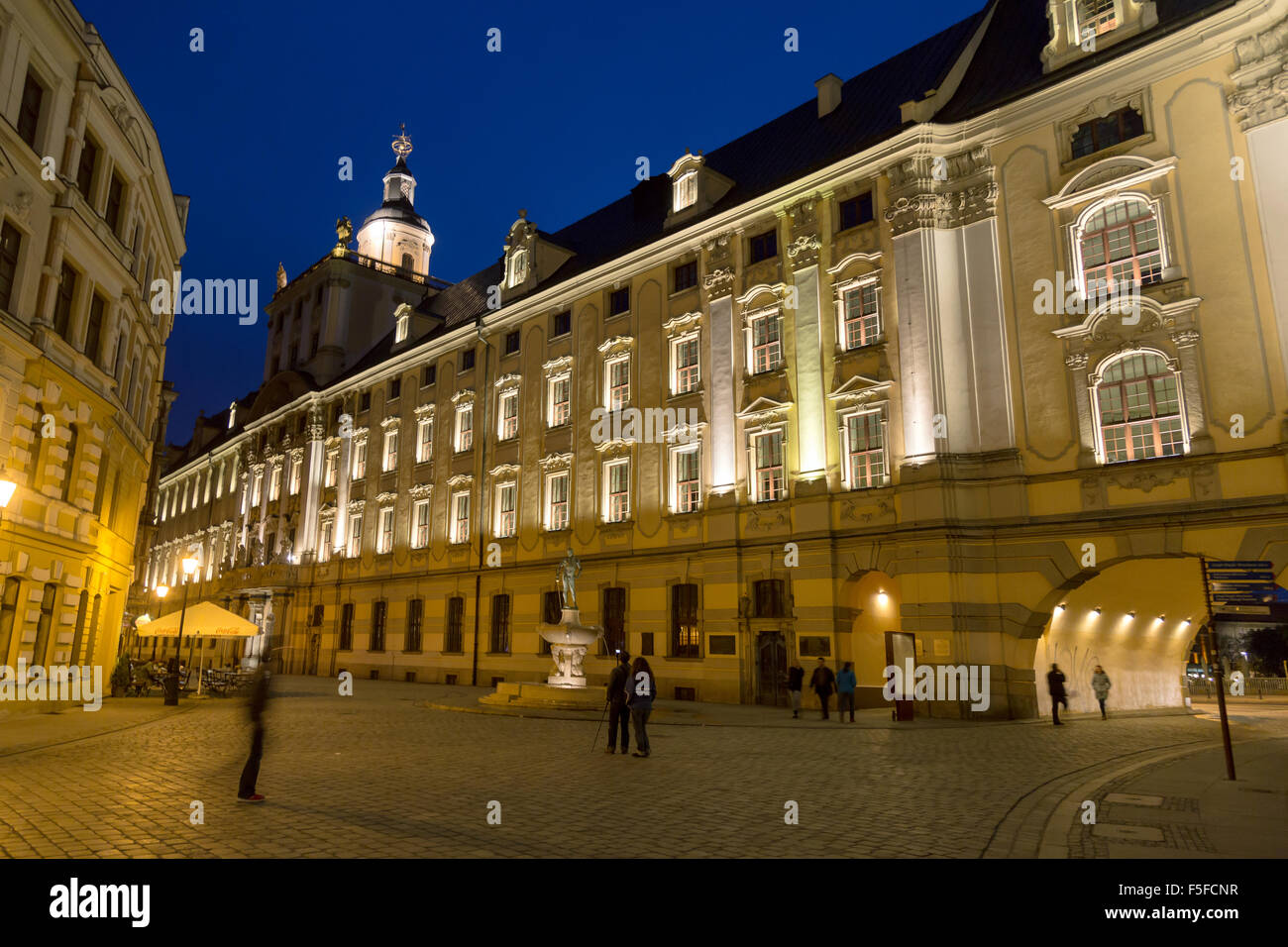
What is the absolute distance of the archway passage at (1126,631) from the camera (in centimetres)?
2431

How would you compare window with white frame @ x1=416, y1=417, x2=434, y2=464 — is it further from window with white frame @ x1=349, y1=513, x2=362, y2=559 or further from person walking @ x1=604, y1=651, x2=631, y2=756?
person walking @ x1=604, y1=651, x2=631, y2=756

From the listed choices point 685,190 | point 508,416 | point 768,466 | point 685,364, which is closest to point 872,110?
point 685,190

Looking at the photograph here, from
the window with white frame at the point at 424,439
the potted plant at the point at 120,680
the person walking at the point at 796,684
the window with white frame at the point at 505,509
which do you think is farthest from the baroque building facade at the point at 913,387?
the potted plant at the point at 120,680

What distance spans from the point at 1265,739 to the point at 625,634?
759 inches

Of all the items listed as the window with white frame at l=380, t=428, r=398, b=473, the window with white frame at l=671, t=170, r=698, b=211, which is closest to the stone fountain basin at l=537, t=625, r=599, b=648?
the window with white frame at l=671, t=170, r=698, b=211

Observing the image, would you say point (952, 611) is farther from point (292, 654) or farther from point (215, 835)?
point (292, 654)

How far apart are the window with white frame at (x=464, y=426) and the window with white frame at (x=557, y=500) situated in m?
6.63

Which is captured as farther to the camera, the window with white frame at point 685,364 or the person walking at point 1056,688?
the window with white frame at point 685,364

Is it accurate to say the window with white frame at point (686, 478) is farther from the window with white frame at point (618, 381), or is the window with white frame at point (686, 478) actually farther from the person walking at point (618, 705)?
the person walking at point (618, 705)

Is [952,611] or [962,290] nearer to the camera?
[952,611]

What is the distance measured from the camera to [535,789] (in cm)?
1077

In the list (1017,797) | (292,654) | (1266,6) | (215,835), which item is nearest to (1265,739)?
(1017,797)
